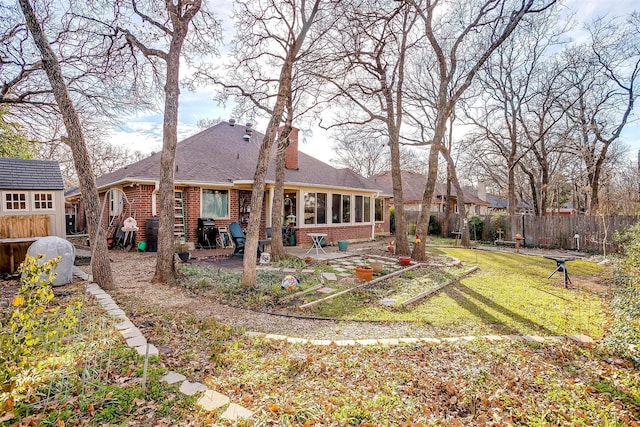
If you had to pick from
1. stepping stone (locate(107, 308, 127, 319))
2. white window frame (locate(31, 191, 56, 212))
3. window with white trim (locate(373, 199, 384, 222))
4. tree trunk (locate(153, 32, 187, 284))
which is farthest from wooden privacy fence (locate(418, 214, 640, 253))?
white window frame (locate(31, 191, 56, 212))

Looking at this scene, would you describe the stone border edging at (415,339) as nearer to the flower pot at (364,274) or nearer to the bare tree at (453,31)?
the flower pot at (364,274)

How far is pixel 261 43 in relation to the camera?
8.02 m

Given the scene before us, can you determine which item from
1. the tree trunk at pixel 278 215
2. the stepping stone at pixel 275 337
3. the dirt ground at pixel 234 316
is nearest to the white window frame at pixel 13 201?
the dirt ground at pixel 234 316

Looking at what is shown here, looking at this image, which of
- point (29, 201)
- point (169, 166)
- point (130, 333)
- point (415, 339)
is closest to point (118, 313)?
point (130, 333)

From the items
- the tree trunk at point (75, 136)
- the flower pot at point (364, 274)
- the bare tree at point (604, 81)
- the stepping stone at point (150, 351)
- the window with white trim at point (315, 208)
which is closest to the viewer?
the stepping stone at point (150, 351)

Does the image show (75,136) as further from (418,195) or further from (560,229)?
(418,195)

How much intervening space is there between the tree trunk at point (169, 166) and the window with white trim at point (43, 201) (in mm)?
4728

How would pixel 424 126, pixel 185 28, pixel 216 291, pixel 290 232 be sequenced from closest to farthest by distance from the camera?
1. pixel 216 291
2. pixel 185 28
3. pixel 290 232
4. pixel 424 126

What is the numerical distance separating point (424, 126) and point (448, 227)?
6449mm

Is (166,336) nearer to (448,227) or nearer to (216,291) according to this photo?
(216,291)

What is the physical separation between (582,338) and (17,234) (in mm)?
11248

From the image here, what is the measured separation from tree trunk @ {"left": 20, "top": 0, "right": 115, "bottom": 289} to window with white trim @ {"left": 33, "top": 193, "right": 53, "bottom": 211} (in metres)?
3.96

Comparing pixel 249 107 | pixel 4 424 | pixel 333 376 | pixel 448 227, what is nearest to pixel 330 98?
pixel 249 107

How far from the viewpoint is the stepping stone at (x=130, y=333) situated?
12.0 ft
